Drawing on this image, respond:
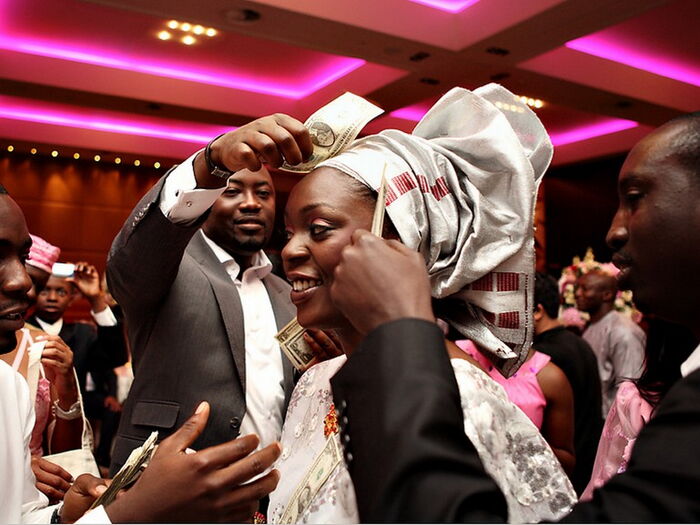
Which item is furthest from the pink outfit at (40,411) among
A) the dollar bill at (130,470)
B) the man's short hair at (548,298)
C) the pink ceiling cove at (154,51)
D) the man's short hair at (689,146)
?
the pink ceiling cove at (154,51)

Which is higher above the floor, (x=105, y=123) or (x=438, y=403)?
(x=105, y=123)

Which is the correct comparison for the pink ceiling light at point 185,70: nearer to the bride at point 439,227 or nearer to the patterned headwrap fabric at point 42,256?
the patterned headwrap fabric at point 42,256

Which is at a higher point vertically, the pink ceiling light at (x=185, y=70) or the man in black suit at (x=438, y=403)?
the pink ceiling light at (x=185, y=70)

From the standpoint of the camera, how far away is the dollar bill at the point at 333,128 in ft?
5.27

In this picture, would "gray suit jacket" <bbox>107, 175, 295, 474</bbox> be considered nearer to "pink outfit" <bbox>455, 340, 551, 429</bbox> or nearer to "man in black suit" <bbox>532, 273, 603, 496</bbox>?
"pink outfit" <bbox>455, 340, 551, 429</bbox>

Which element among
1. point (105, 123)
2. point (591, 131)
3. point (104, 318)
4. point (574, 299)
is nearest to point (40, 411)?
point (104, 318)

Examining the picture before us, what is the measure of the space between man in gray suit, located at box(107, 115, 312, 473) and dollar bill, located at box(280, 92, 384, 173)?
0.05m

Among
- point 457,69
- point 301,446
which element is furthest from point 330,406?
point 457,69

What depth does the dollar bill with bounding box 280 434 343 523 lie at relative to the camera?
132 cm

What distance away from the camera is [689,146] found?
1.07 metres

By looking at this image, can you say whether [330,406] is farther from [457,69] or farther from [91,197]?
[91,197]

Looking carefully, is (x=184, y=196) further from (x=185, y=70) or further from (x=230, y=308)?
(x=185, y=70)

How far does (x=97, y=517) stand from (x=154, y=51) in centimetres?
680

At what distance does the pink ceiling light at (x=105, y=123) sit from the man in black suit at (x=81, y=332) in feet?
16.2
